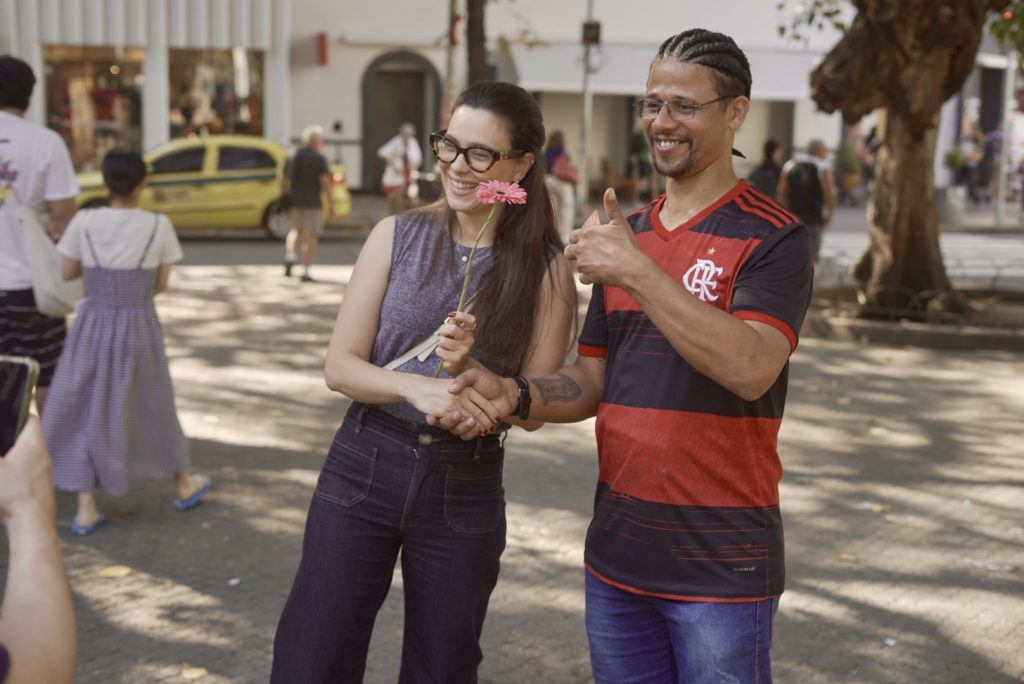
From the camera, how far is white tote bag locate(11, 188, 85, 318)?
5902 mm

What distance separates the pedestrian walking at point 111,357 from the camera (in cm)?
604

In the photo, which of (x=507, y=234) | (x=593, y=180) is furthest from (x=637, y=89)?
(x=507, y=234)

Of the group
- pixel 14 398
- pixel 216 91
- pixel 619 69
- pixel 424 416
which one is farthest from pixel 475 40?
pixel 619 69

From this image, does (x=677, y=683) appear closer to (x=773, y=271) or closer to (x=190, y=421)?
(x=773, y=271)

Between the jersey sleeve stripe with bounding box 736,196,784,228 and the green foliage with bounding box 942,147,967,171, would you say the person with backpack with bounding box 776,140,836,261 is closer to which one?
the jersey sleeve stripe with bounding box 736,196,784,228

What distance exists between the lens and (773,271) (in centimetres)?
267

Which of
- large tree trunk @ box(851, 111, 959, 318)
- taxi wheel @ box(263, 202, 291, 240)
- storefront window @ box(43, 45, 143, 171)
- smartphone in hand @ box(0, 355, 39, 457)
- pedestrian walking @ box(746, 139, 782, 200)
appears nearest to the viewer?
smartphone in hand @ box(0, 355, 39, 457)

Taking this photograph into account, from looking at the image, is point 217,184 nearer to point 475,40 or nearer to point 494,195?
point 475,40

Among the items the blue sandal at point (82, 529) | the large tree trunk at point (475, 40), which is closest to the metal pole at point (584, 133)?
the large tree trunk at point (475, 40)

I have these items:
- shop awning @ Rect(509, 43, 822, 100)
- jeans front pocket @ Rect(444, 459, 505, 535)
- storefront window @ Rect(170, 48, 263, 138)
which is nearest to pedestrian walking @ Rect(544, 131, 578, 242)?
shop awning @ Rect(509, 43, 822, 100)

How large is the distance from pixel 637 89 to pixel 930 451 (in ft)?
70.5

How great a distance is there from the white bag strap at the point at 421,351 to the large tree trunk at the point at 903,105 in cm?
929

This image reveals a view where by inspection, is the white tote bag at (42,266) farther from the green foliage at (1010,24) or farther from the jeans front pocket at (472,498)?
the green foliage at (1010,24)

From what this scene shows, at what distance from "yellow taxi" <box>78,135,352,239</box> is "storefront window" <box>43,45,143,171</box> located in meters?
6.34
